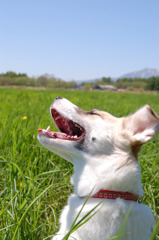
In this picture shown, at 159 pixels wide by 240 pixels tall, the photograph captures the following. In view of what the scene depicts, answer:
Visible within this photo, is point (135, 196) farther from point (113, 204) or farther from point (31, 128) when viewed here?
point (31, 128)

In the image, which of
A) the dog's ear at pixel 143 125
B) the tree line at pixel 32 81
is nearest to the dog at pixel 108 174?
the dog's ear at pixel 143 125

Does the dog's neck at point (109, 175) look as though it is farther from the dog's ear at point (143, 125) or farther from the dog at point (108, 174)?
the dog's ear at point (143, 125)

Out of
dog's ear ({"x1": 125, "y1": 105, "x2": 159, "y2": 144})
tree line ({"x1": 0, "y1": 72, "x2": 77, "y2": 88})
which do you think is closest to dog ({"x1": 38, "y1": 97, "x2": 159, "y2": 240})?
dog's ear ({"x1": 125, "y1": 105, "x2": 159, "y2": 144})

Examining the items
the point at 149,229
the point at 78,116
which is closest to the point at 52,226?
the point at 149,229

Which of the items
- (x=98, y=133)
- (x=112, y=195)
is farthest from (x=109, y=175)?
(x=98, y=133)

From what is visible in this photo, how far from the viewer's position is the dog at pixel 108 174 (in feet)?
5.08

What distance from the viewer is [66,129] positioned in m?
2.27

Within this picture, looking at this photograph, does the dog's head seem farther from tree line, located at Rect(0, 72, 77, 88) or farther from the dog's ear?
tree line, located at Rect(0, 72, 77, 88)

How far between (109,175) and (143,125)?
0.44 metres

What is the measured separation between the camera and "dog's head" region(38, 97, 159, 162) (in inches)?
65.9

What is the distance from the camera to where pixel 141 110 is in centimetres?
171

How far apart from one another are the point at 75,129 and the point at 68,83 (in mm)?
75640

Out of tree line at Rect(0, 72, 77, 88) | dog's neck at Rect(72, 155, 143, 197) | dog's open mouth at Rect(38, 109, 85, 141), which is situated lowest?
dog's neck at Rect(72, 155, 143, 197)

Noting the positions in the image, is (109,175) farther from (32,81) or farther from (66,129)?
(32,81)
